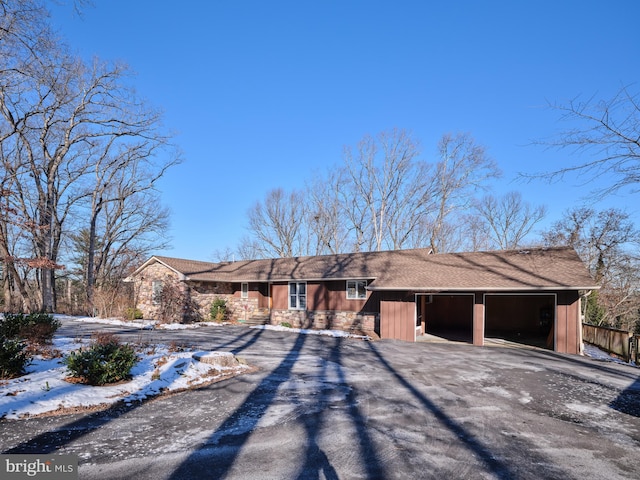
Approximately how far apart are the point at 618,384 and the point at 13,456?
11284 millimetres

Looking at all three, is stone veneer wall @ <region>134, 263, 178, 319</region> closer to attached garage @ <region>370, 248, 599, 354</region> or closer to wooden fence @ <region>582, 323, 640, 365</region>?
attached garage @ <region>370, 248, 599, 354</region>

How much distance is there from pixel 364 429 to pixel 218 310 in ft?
54.9

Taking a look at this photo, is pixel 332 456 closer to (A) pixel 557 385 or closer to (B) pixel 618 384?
(A) pixel 557 385

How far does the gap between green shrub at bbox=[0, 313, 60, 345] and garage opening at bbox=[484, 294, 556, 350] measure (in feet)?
55.0

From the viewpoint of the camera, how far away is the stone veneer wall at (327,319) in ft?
56.2

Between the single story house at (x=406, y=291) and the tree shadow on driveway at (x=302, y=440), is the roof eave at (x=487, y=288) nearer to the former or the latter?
the single story house at (x=406, y=291)

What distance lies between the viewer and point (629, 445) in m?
5.07

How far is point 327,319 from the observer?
18.4 m

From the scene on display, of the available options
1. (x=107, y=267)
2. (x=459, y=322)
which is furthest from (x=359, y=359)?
(x=107, y=267)

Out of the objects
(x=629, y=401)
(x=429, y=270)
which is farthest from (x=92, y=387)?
(x=429, y=270)

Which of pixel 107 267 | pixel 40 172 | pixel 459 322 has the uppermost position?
pixel 40 172

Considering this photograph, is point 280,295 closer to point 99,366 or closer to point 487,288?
point 487,288

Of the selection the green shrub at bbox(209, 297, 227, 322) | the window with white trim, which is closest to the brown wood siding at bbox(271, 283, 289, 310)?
the window with white trim

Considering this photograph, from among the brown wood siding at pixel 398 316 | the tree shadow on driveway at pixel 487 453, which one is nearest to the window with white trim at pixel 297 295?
the brown wood siding at pixel 398 316
